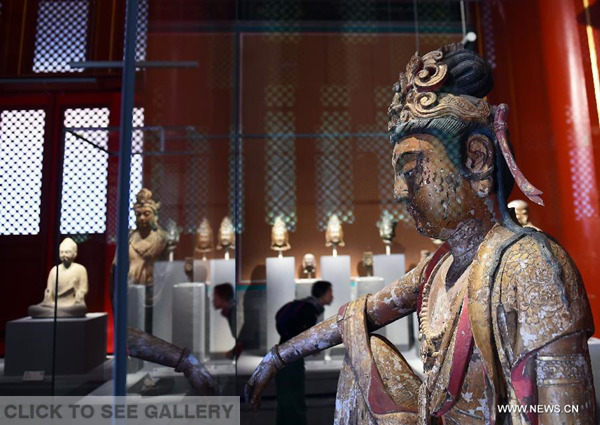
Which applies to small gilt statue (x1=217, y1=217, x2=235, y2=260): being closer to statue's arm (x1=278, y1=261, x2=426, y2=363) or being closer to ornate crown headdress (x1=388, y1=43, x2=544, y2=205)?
statue's arm (x1=278, y1=261, x2=426, y2=363)

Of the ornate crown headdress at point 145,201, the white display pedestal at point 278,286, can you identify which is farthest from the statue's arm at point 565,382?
the white display pedestal at point 278,286

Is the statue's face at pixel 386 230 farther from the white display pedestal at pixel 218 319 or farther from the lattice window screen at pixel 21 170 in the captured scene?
the lattice window screen at pixel 21 170

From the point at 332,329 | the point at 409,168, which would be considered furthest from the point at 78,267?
the point at 409,168

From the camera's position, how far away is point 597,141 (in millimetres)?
2564

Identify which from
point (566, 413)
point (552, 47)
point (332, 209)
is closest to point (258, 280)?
point (332, 209)

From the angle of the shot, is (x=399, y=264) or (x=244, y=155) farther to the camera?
(x=244, y=155)

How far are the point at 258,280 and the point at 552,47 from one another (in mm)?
3134

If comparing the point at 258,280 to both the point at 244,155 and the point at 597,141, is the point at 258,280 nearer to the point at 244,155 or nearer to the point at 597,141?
the point at 244,155

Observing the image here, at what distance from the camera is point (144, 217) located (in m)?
1.25

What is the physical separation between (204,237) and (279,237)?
8.63 feet

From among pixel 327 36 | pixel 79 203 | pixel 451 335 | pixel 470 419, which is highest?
pixel 327 36

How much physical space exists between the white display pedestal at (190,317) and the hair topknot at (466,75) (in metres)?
1.06

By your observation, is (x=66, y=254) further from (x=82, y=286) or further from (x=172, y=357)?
(x=172, y=357)

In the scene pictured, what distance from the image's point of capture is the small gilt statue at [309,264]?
14.6 feet
